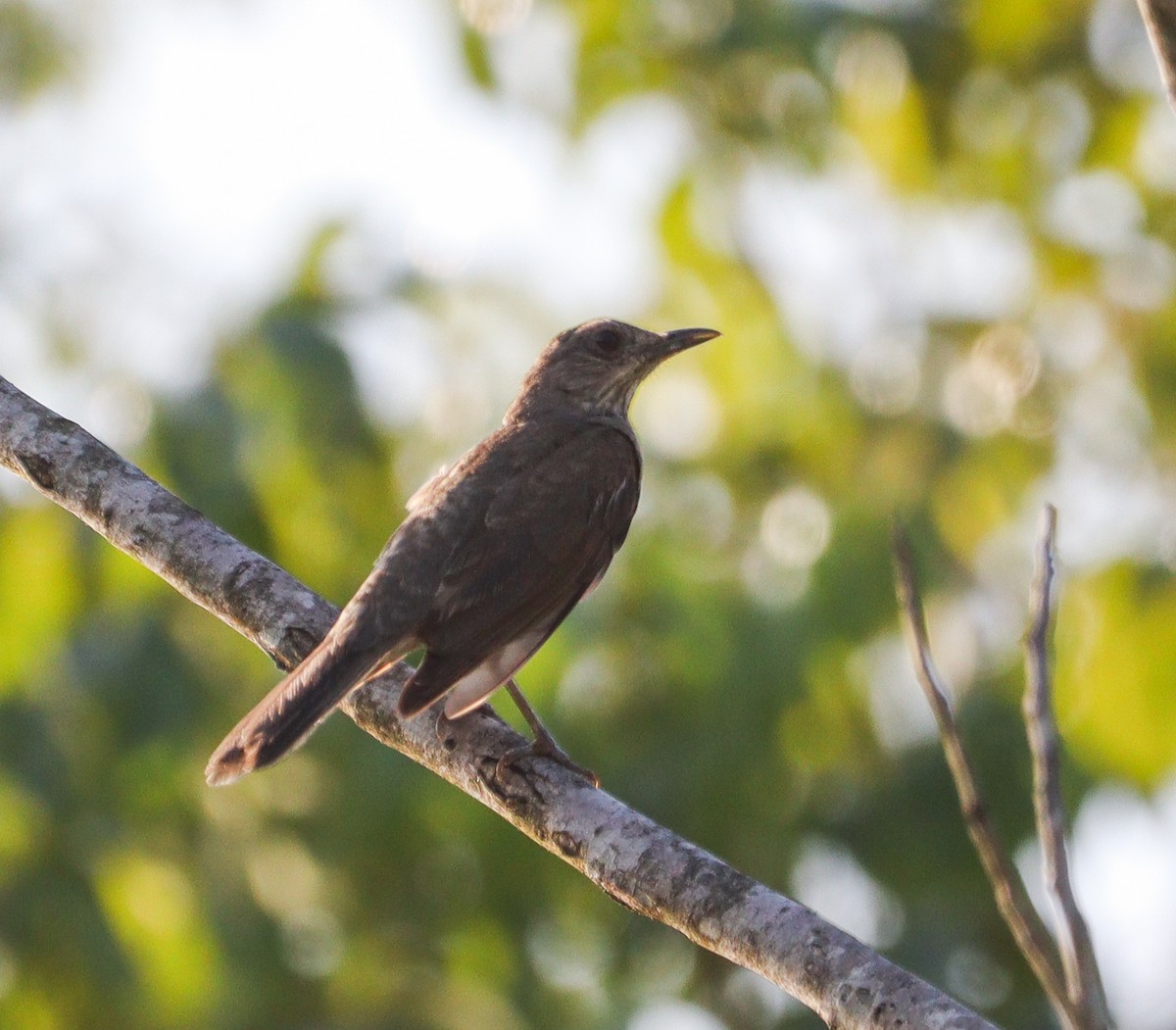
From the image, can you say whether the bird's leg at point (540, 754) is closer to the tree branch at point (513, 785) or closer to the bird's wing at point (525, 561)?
the tree branch at point (513, 785)

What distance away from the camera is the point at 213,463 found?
603 cm

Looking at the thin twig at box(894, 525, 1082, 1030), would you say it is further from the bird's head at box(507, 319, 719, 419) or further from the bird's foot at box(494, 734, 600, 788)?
the bird's head at box(507, 319, 719, 419)

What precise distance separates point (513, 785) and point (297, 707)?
2.05 feet

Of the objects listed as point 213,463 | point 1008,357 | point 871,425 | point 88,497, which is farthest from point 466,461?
point 1008,357

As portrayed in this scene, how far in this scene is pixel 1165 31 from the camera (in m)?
2.84

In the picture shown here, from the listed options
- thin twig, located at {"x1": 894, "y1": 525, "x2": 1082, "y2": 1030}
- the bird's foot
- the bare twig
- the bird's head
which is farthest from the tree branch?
the bird's head

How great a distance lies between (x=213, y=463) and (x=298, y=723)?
2.18m

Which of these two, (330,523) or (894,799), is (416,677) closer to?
(330,523)

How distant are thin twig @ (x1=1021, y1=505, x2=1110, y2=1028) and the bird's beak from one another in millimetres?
2964

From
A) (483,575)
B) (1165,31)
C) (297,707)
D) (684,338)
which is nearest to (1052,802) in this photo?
(1165,31)

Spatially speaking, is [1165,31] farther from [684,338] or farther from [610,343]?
[610,343]

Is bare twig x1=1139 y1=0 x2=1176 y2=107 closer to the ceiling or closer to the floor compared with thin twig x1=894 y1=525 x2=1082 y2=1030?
closer to the ceiling

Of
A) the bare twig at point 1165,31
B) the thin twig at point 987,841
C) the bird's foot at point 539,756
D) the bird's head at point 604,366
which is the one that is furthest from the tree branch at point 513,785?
the bird's head at point 604,366

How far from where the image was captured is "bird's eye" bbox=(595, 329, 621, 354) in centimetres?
644
